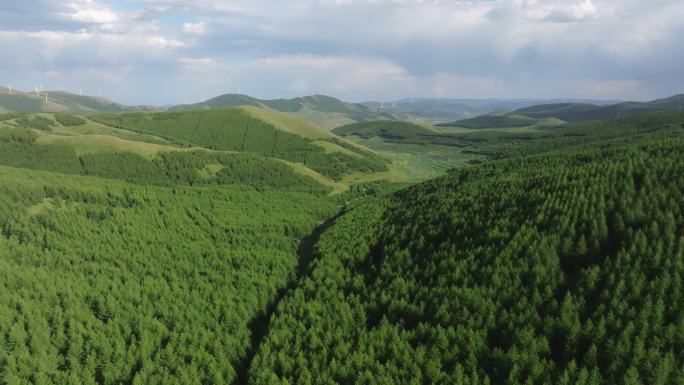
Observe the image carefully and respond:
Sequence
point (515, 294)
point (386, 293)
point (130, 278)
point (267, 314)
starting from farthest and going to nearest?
point (130, 278)
point (267, 314)
point (386, 293)
point (515, 294)

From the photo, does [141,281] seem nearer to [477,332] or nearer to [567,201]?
[477,332]

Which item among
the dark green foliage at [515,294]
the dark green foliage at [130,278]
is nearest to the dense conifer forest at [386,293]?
the dark green foliage at [515,294]

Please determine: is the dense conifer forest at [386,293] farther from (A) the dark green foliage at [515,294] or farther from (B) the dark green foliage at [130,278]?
(B) the dark green foliage at [130,278]

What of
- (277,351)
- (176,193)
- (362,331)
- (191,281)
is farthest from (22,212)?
(362,331)

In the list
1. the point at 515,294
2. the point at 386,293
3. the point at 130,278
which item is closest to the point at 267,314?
the point at 386,293

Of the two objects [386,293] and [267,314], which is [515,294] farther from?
[267,314]

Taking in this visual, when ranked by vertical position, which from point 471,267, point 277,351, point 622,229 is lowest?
point 277,351

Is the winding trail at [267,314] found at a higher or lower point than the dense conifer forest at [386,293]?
lower
